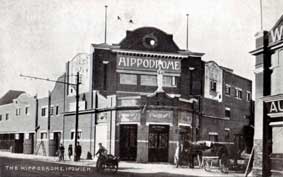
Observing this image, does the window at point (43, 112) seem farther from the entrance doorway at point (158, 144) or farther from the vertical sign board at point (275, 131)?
the vertical sign board at point (275, 131)

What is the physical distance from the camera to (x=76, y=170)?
11523 millimetres

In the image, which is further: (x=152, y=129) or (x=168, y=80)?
(x=152, y=129)

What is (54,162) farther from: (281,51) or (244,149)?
(281,51)

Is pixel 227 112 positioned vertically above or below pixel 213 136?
above

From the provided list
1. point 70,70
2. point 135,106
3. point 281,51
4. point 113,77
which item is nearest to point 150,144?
point 135,106

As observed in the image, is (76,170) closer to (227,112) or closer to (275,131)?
(227,112)

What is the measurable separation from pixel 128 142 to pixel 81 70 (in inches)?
88.1

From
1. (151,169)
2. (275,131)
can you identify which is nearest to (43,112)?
(151,169)

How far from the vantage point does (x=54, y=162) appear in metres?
12.3

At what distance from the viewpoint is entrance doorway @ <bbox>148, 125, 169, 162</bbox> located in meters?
12.7

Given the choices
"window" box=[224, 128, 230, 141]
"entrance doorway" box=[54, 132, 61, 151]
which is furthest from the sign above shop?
"entrance doorway" box=[54, 132, 61, 151]

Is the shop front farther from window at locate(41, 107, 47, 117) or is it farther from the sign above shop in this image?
window at locate(41, 107, 47, 117)

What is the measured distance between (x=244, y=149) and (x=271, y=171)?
2.67ft

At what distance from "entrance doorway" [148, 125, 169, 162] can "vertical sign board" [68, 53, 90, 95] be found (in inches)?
78.7
